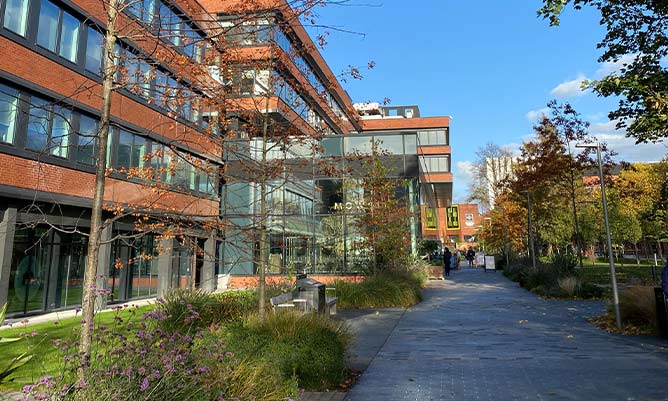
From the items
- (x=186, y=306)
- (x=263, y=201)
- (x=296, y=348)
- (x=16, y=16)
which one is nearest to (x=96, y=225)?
(x=296, y=348)

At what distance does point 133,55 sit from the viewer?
4.04 m

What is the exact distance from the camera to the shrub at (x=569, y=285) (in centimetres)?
1695

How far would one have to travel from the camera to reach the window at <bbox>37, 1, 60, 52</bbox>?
587 inches

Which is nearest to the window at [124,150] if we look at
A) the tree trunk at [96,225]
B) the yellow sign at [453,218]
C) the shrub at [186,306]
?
the shrub at [186,306]

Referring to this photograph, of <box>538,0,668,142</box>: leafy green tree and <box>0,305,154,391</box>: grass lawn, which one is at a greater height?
<box>538,0,668,142</box>: leafy green tree

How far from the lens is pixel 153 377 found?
342 cm

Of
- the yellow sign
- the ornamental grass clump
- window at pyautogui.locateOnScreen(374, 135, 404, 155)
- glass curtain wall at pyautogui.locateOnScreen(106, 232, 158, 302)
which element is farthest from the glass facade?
the yellow sign

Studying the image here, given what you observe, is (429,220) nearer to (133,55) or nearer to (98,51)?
(98,51)

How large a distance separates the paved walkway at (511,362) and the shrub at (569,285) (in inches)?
180

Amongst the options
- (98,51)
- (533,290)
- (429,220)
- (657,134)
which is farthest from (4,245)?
(429,220)

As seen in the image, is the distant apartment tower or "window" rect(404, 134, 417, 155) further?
the distant apartment tower

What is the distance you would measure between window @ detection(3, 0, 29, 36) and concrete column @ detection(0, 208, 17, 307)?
18.7 feet

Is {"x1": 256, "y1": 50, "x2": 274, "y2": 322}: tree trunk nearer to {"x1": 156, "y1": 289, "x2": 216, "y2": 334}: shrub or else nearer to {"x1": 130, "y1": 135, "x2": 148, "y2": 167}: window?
{"x1": 156, "y1": 289, "x2": 216, "y2": 334}: shrub

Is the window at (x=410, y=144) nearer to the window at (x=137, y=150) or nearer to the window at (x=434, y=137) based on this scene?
the window at (x=137, y=150)
